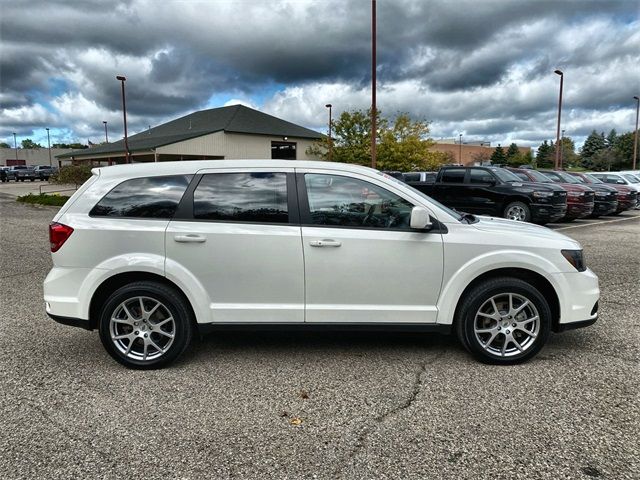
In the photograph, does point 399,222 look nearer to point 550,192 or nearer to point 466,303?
point 466,303

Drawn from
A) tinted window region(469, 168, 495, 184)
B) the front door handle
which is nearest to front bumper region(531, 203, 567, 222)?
tinted window region(469, 168, 495, 184)

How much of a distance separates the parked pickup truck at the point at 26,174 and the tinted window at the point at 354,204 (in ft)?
204

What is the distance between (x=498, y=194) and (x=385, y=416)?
11.0 m

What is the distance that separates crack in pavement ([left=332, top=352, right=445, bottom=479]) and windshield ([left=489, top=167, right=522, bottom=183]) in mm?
10180

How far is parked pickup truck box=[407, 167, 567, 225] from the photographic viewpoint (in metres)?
12.5

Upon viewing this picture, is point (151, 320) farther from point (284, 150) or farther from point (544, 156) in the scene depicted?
point (544, 156)

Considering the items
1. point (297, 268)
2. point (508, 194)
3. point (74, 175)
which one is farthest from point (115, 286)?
point (74, 175)

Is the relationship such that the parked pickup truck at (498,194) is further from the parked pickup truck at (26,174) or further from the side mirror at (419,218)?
the parked pickup truck at (26,174)

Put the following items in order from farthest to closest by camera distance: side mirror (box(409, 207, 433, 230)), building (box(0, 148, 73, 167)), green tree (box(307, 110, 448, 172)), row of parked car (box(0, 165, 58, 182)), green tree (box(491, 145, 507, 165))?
1. green tree (box(491, 145, 507, 165))
2. building (box(0, 148, 73, 167))
3. row of parked car (box(0, 165, 58, 182))
4. green tree (box(307, 110, 448, 172))
5. side mirror (box(409, 207, 433, 230))

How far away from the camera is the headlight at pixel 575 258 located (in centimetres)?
397

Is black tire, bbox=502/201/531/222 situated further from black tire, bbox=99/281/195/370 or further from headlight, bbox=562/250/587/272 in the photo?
black tire, bbox=99/281/195/370

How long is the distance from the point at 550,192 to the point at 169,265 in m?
11.6

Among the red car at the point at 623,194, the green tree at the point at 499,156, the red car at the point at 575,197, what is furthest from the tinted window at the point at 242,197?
the green tree at the point at 499,156

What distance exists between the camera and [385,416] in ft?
10.5
